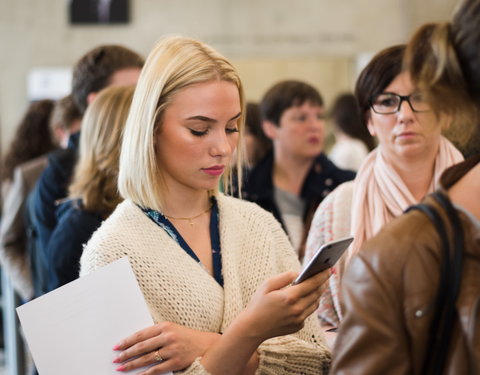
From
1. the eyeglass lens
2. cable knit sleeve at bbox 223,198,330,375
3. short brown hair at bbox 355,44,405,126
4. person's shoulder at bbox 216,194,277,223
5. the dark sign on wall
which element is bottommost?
cable knit sleeve at bbox 223,198,330,375

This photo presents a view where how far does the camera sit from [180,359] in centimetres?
166

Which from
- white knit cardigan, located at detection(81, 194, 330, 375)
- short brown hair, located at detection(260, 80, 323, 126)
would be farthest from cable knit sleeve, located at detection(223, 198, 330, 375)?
short brown hair, located at detection(260, 80, 323, 126)

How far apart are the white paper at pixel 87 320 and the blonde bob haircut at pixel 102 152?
78 cm

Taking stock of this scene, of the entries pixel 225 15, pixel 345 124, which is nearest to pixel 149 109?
pixel 345 124

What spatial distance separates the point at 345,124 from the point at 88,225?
3195 millimetres

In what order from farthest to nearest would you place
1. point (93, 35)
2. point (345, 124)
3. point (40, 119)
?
1. point (93, 35)
2. point (345, 124)
3. point (40, 119)

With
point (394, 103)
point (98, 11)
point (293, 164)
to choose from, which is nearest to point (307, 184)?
Result: point (293, 164)

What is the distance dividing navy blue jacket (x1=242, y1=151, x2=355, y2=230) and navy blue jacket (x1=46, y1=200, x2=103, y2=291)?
1.15 m

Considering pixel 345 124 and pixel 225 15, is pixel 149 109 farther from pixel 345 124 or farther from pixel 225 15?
pixel 225 15

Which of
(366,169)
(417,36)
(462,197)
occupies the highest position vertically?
(417,36)

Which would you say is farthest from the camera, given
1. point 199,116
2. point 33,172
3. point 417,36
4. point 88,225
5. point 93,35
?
point 93,35

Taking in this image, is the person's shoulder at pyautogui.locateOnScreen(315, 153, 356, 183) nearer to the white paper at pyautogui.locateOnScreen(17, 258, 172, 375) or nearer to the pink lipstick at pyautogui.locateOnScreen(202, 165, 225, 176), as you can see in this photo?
the pink lipstick at pyautogui.locateOnScreen(202, 165, 225, 176)

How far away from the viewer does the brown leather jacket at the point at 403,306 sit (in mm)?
1122

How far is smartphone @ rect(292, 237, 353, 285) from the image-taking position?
58.2 inches
